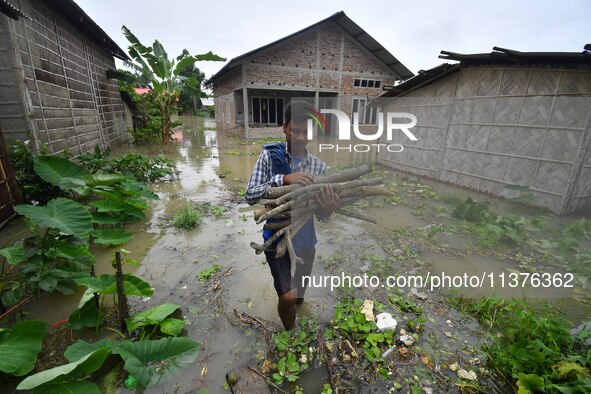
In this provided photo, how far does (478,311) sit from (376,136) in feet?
6.82

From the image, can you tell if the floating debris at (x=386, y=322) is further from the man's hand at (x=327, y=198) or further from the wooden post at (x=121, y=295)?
the wooden post at (x=121, y=295)

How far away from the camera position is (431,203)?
5.90 metres

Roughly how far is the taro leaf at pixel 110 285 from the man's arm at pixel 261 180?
132cm

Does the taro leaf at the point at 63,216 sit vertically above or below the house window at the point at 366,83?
below

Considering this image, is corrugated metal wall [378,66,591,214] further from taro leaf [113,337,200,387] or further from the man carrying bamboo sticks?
taro leaf [113,337,200,387]

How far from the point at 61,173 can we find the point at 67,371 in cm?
243

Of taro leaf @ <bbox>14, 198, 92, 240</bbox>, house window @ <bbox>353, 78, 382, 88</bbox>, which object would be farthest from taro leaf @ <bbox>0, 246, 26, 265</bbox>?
house window @ <bbox>353, 78, 382, 88</bbox>

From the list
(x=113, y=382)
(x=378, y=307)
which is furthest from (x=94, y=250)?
(x=378, y=307)

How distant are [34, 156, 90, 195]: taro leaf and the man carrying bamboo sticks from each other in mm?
2132

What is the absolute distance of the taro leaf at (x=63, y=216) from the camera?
2.21m

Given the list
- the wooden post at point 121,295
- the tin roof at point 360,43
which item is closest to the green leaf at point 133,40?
the tin roof at point 360,43

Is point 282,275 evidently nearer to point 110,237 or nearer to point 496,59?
point 110,237

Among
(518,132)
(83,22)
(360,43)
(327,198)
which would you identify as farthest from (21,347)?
(360,43)

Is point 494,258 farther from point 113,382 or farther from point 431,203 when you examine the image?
point 113,382
